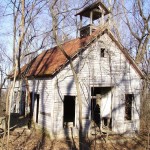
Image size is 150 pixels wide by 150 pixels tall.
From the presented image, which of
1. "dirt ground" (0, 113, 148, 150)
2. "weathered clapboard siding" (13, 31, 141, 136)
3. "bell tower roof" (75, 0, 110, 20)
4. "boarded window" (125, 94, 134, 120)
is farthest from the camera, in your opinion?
"boarded window" (125, 94, 134, 120)

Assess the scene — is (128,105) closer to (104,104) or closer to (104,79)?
(104,104)

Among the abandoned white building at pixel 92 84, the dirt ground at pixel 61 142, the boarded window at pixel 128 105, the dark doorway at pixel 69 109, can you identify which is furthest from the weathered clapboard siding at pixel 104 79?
the dark doorway at pixel 69 109

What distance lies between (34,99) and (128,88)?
6.24m

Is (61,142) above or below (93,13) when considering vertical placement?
below

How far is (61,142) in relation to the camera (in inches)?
547

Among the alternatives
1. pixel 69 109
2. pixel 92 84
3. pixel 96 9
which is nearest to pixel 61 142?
pixel 92 84

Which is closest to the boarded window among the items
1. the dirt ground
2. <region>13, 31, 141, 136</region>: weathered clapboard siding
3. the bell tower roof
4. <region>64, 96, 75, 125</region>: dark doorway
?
<region>13, 31, 141, 136</region>: weathered clapboard siding

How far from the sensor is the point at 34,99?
17031 mm

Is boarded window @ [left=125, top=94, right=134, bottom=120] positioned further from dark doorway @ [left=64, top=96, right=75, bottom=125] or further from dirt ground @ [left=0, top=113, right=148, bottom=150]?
dark doorway @ [left=64, top=96, right=75, bottom=125]

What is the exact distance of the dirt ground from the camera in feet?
42.8

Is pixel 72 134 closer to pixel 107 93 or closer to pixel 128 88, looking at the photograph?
pixel 107 93

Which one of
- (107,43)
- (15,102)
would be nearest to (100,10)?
(107,43)

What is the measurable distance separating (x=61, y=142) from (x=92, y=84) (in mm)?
3923

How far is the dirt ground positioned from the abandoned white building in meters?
0.58
